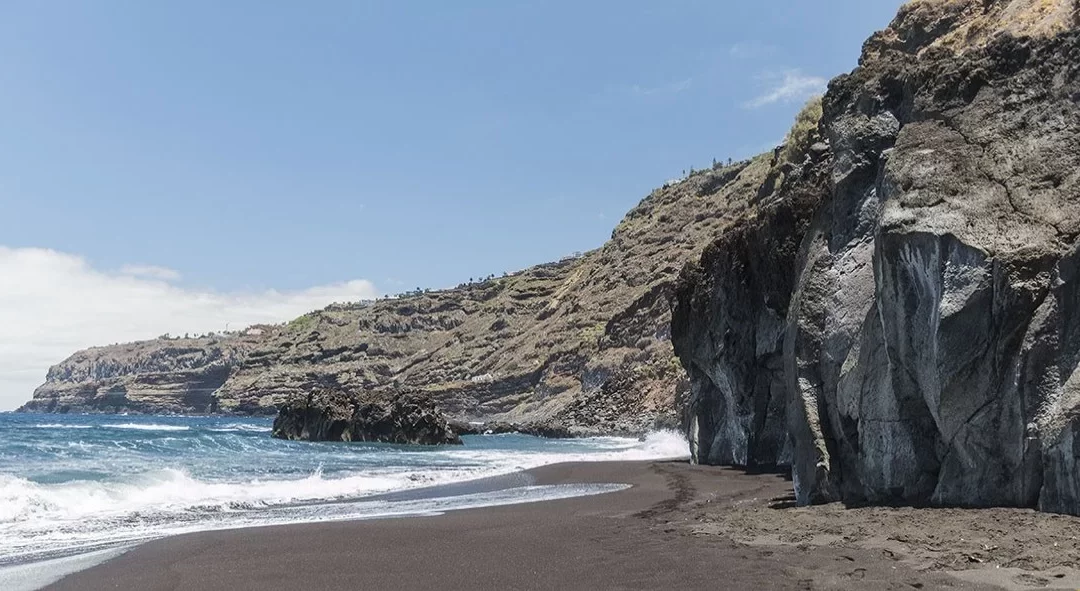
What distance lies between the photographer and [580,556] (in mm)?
9656

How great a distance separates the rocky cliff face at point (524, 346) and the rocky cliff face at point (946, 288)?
43.5 metres

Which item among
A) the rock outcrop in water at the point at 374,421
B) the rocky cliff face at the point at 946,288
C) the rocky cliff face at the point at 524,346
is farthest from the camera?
the rocky cliff face at the point at 524,346

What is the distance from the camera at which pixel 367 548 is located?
35.6 feet

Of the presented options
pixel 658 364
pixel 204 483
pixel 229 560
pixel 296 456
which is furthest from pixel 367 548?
pixel 658 364

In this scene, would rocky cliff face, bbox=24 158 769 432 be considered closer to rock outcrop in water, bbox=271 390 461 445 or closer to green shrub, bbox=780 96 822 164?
rock outcrop in water, bbox=271 390 461 445

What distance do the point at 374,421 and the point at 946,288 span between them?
49.1 meters

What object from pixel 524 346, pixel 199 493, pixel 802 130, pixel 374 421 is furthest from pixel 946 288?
pixel 524 346

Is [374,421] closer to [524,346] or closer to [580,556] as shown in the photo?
[580,556]

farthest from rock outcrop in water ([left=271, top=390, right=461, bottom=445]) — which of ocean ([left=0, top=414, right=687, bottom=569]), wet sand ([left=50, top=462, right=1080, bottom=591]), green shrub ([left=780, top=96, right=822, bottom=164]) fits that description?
wet sand ([left=50, top=462, right=1080, bottom=591])

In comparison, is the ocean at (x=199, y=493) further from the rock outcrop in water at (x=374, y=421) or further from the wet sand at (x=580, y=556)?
the rock outcrop in water at (x=374, y=421)

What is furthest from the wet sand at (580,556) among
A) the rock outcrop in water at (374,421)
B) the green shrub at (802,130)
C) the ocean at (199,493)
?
the rock outcrop in water at (374,421)

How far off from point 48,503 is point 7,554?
19.2ft

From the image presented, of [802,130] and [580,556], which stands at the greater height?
[802,130]

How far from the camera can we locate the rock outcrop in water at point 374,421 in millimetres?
54406
